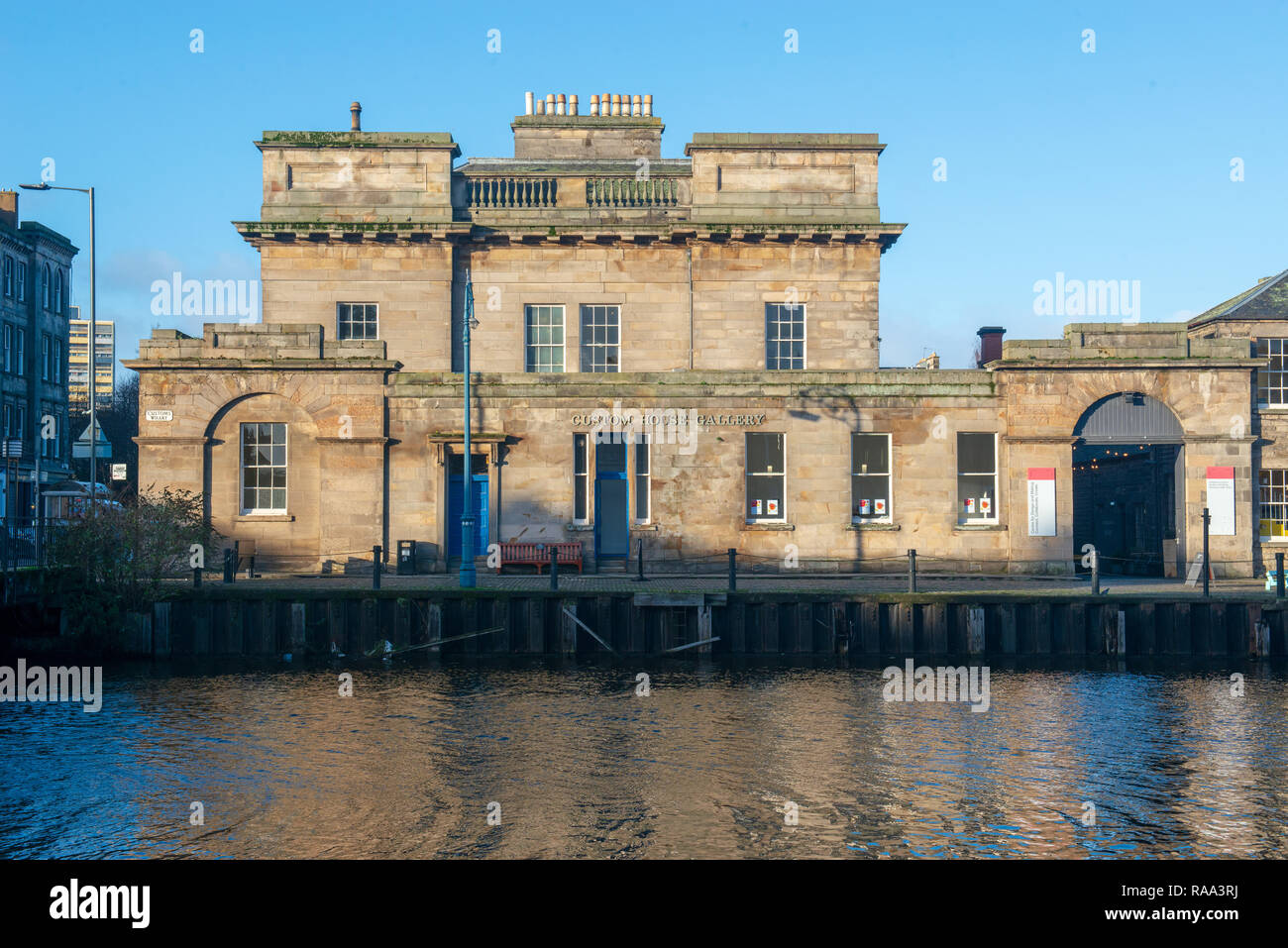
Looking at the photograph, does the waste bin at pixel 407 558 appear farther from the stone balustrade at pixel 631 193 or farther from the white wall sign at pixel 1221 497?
the white wall sign at pixel 1221 497

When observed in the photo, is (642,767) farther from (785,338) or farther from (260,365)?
(785,338)

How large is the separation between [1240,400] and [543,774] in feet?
80.0

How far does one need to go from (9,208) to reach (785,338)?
1928 inches

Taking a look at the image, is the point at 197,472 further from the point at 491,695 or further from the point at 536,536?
the point at 491,695

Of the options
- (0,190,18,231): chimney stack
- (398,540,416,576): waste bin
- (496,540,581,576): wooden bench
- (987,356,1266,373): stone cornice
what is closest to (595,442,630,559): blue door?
(496,540,581,576): wooden bench

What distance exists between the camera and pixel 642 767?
49.4 feet

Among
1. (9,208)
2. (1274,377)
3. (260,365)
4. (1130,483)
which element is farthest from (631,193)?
(9,208)

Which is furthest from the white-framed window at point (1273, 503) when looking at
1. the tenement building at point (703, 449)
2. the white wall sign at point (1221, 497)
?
the white wall sign at point (1221, 497)

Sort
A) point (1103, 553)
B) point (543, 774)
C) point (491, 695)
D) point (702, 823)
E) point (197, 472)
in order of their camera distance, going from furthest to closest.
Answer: point (1103, 553), point (197, 472), point (491, 695), point (543, 774), point (702, 823)

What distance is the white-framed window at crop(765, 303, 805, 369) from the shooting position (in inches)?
1436

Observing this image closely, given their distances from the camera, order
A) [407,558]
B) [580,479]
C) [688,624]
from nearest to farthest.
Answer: [688,624]
[407,558]
[580,479]
